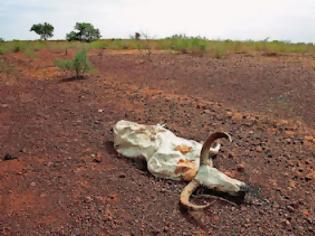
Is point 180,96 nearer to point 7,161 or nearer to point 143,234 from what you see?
point 7,161

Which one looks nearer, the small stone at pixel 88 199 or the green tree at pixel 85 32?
the small stone at pixel 88 199

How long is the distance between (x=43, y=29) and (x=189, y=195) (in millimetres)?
22844

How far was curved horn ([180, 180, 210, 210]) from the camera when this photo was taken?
3.44 metres

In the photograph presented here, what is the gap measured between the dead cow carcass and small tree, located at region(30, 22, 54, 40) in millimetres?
21665

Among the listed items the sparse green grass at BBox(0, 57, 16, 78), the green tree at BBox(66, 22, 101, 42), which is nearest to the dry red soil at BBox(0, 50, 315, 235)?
the sparse green grass at BBox(0, 57, 16, 78)

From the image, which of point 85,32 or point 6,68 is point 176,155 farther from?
point 85,32

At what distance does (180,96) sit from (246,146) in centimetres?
193

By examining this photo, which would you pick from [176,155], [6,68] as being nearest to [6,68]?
[6,68]

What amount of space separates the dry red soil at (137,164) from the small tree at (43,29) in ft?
58.0

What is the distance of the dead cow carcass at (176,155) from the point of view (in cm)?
366

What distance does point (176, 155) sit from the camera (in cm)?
402

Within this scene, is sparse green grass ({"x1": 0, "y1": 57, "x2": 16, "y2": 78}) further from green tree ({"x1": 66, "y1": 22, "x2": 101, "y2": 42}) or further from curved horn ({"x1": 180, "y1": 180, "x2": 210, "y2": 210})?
green tree ({"x1": 66, "y1": 22, "x2": 101, "y2": 42})

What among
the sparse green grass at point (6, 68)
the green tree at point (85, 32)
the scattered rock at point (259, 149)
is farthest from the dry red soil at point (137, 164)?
the green tree at point (85, 32)

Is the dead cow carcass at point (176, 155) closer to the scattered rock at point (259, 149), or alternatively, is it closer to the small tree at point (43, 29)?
the scattered rock at point (259, 149)
